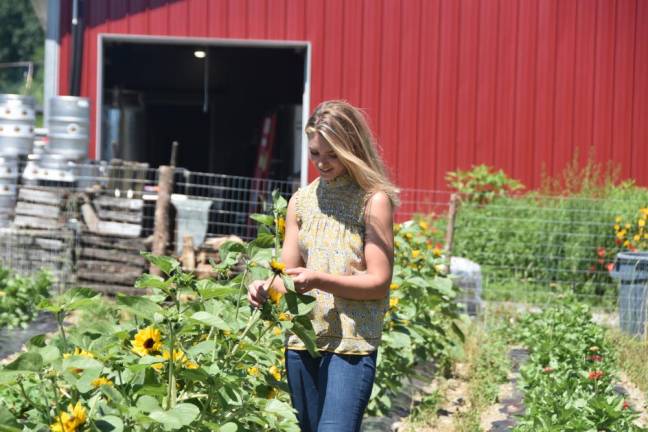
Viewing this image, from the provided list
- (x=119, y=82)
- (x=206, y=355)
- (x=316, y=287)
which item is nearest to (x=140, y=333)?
(x=206, y=355)

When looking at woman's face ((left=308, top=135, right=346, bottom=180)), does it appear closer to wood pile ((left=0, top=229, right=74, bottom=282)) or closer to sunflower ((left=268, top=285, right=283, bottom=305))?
sunflower ((left=268, top=285, right=283, bottom=305))

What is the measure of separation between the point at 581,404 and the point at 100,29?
897 cm

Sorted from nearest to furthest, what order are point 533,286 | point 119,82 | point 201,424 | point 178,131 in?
1. point 201,424
2. point 533,286
3. point 119,82
4. point 178,131

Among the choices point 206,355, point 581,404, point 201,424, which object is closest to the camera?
point 201,424

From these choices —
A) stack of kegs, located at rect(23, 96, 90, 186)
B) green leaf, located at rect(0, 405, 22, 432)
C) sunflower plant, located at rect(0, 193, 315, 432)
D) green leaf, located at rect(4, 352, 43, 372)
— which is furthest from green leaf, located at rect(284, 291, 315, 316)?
stack of kegs, located at rect(23, 96, 90, 186)

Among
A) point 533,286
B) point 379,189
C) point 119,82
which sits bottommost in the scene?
point 533,286

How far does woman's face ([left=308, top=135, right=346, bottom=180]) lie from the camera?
3.46 m

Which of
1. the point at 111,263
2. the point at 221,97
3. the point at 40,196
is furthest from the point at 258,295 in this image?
the point at 221,97

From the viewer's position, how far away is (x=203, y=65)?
1788 centimetres

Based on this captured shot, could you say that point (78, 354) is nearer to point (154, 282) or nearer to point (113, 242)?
point (154, 282)

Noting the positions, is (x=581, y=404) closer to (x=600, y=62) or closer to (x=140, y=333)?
(x=140, y=333)

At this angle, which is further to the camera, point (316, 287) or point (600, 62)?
point (600, 62)

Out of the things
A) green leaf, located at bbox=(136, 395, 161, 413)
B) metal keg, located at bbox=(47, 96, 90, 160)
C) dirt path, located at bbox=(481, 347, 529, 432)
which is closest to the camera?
green leaf, located at bbox=(136, 395, 161, 413)

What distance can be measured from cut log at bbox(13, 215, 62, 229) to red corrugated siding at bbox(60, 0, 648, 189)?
3.03 metres
